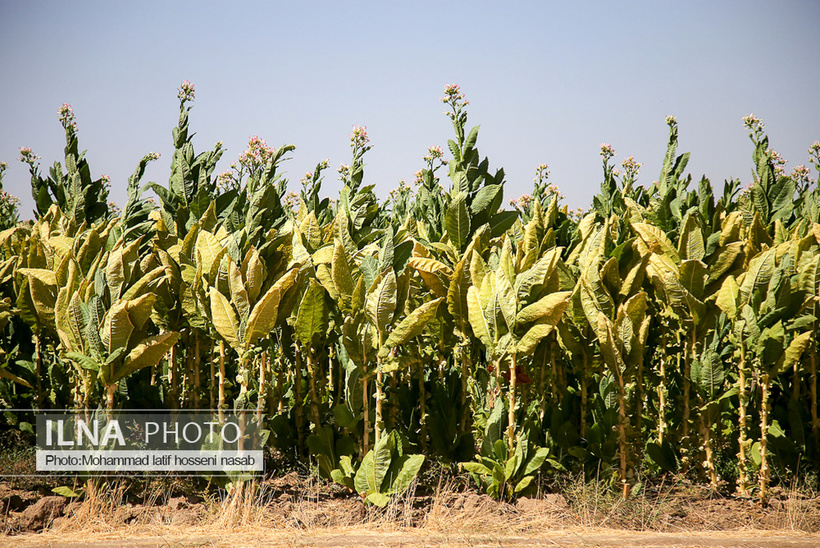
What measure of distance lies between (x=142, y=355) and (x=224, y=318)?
1.53 ft

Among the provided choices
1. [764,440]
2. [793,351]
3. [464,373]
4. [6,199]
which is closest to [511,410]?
[464,373]

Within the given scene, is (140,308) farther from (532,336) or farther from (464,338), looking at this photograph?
(532,336)

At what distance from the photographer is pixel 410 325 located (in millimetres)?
3246

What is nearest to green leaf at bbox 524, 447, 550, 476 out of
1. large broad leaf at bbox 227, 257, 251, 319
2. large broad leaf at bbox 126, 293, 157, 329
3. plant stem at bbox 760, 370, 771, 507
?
plant stem at bbox 760, 370, 771, 507

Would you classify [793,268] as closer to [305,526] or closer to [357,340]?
[357,340]

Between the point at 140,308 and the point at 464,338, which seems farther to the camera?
the point at 464,338

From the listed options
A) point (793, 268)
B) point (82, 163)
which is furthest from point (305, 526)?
point (82, 163)

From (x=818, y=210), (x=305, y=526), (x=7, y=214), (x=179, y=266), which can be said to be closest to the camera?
(x=305, y=526)

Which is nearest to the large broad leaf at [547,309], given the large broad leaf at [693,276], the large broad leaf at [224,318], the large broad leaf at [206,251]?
the large broad leaf at [693,276]

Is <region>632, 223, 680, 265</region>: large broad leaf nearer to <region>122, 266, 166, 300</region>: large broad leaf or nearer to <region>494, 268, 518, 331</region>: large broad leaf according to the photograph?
<region>494, 268, 518, 331</region>: large broad leaf

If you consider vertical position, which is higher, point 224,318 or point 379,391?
point 224,318

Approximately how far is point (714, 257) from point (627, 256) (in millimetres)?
485

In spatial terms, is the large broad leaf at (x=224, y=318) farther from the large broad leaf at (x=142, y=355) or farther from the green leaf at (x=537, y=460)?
the green leaf at (x=537, y=460)

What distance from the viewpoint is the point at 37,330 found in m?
3.84
